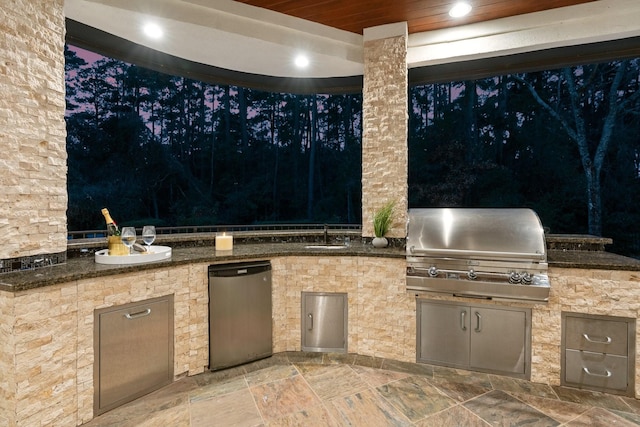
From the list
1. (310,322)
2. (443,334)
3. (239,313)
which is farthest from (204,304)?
(443,334)

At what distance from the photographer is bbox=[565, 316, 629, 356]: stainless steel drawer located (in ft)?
7.41

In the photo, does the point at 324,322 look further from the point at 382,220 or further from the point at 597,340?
the point at 597,340

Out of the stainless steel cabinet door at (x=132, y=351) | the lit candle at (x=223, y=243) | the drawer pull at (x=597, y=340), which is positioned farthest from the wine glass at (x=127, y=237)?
the drawer pull at (x=597, y=340)

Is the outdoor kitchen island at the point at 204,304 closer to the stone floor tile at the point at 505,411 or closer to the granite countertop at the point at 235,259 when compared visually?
the granite countertop at the point at 235,259

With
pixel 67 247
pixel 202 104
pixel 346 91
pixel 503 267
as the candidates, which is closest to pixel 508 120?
pixel 346 91

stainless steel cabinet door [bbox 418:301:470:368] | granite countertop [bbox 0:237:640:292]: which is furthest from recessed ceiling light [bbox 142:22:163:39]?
stainless steel cabinet door [bbox 418:301:470:368]

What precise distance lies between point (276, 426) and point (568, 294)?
219cm

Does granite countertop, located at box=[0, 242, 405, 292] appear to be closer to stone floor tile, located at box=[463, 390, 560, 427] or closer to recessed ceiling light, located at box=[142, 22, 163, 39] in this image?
stone floor tile, located at box=[463, 390, 560, 427]

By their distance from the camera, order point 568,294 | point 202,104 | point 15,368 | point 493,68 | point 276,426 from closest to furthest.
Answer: point 15,368 → point 276,426 → point 568,294 → point 493,68 → point 202,104

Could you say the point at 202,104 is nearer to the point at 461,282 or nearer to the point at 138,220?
the point at 138,220

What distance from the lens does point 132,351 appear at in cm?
216

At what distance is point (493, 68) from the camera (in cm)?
351

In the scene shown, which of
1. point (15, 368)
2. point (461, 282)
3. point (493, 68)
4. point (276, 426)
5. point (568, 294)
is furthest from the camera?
point (493, 68)

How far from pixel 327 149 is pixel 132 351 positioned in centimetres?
459
